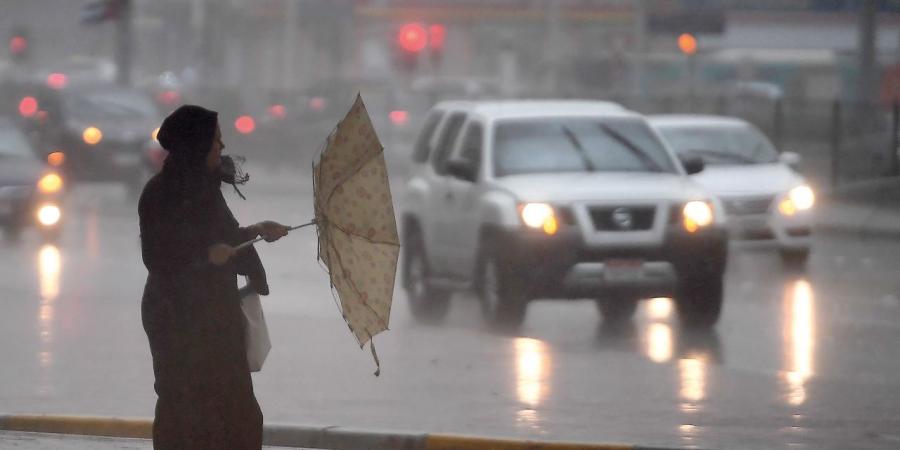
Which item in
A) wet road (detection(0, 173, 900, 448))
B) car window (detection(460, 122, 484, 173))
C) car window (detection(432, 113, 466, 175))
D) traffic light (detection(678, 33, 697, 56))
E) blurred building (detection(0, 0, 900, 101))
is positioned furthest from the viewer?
blurred building (detection(0, 0, 900, 101))

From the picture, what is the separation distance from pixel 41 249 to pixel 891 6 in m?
25.2

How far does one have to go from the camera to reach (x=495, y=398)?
1070cm

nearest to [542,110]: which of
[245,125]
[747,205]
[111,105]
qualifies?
[747,205]

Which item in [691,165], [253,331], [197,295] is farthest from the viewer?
[691,165]

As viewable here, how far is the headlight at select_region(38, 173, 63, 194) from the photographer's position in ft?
75.7

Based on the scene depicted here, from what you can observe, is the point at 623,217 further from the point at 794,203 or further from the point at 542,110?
the point at 794,203

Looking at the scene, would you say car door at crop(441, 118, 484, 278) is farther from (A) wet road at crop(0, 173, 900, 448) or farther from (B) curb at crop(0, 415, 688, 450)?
(B) curb at crop(0, 415, 688, 450)

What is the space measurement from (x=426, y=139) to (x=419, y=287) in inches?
55.5

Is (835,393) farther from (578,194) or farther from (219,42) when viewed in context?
(219,42)

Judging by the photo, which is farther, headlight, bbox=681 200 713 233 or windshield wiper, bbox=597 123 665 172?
windshield wiper, bbox=597 123 665 172

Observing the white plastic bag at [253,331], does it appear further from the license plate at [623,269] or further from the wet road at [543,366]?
the license plate at [623,269]

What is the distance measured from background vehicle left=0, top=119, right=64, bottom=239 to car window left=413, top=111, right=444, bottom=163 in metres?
7.14

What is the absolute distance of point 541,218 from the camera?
1434cm

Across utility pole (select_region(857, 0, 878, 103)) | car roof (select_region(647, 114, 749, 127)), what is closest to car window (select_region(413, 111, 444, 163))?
car roof (select_region(647, 114, 749, 127))
